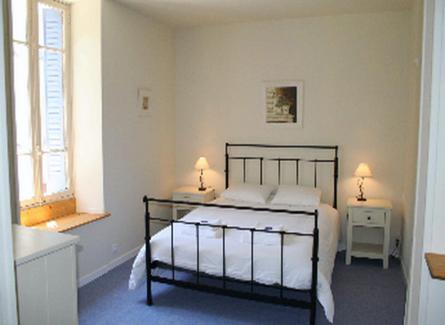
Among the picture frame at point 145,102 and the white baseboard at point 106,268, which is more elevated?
the picture frame at point 145,102

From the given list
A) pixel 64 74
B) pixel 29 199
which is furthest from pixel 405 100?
pixel 29 199

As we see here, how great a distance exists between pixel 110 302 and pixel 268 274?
1.45 metres

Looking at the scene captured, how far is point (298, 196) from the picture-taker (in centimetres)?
452

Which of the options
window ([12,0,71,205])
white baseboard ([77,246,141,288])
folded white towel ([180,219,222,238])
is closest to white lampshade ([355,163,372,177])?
folded white towel ([180,219,222,238])

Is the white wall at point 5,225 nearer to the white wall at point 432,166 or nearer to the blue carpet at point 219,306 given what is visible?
the white wall at point 432,166

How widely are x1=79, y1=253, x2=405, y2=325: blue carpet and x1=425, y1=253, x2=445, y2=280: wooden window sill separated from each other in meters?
1.75

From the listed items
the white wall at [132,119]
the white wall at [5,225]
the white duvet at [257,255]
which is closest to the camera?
the white wall at [5,225]

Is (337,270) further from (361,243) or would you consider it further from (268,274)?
(268,274)

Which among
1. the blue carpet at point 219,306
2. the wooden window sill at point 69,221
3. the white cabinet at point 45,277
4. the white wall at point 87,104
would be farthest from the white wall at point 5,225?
the white wall at point 87,104

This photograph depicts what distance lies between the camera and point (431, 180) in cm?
165

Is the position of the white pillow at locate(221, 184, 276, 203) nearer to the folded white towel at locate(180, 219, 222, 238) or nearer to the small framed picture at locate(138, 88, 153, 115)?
the folded white towel at locate(180, 219, 222, 238)

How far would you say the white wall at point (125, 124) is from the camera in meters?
3.99

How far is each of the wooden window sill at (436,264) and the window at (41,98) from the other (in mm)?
3246

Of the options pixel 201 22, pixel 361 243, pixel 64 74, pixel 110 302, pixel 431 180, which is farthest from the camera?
pixel 201 22
